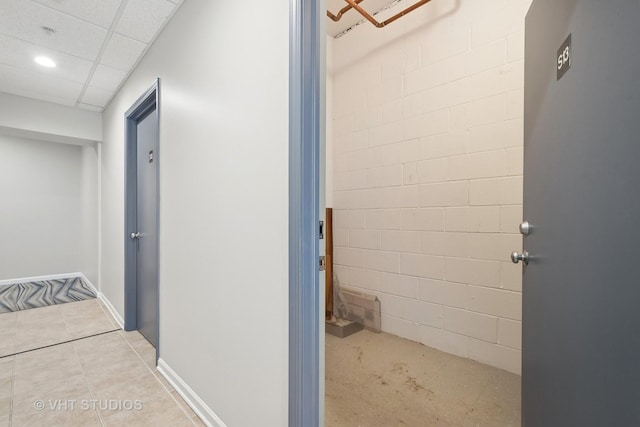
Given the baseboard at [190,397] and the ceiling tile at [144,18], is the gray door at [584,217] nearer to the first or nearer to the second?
the baseboard at [190,397]

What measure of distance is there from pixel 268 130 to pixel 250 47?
0.44 m

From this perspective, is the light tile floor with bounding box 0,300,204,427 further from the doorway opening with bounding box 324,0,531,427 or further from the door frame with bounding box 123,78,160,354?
the doorway opening with bounding box 324,0,531,427

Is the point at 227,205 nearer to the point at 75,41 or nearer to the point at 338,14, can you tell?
the point at 75,41

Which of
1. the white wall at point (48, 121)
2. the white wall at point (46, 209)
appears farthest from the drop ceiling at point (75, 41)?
the white wall at point (46, 209)

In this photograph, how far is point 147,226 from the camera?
2.67 metres

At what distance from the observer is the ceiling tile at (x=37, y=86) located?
2.80 meters

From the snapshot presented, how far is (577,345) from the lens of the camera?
824mm

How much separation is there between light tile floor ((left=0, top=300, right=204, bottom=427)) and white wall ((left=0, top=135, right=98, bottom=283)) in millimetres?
1940

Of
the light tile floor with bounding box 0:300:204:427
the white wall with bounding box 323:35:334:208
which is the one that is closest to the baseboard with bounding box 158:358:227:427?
the light tile floor with bounding box 0:300:204:427

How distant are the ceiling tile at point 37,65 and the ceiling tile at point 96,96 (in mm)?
213

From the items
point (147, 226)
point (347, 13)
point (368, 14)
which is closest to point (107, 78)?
point (147, 226)

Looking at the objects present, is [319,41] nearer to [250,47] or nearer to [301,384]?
[250,47]

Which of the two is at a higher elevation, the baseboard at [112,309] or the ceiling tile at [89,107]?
the ceiling tile at [89,107]

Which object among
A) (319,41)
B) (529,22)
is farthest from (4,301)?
(529,22)
